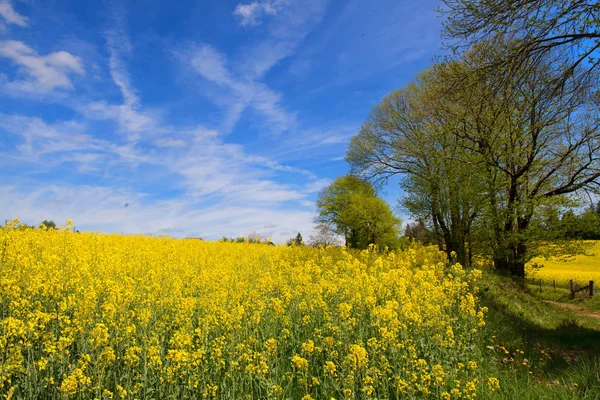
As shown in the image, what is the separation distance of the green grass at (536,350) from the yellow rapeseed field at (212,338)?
2.06ft

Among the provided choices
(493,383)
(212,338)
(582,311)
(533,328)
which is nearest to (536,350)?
(533,328)

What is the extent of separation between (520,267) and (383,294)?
12.7m

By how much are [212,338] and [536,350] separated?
6.73 m

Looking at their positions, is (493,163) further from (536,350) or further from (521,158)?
(536,350)

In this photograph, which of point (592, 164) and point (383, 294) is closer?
point (383, 294)

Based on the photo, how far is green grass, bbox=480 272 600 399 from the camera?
5.19 metres

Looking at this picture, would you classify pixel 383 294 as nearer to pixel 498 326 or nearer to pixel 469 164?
pixel 498 326

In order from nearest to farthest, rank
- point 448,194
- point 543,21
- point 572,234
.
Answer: point 543,21 → point 572,234 → point 448,194

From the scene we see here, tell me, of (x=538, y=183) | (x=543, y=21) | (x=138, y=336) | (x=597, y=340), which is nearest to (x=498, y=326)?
Result: (x=597, y=340)

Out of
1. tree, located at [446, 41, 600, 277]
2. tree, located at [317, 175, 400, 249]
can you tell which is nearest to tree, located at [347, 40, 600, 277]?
tree, located at [446, 41, 600, 277]

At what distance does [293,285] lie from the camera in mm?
7504

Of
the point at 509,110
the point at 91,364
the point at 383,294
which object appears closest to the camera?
the point at 91,364

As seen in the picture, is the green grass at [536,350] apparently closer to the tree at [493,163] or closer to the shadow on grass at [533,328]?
the shadow on grass at [533,328]

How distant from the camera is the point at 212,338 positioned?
16.8ft
